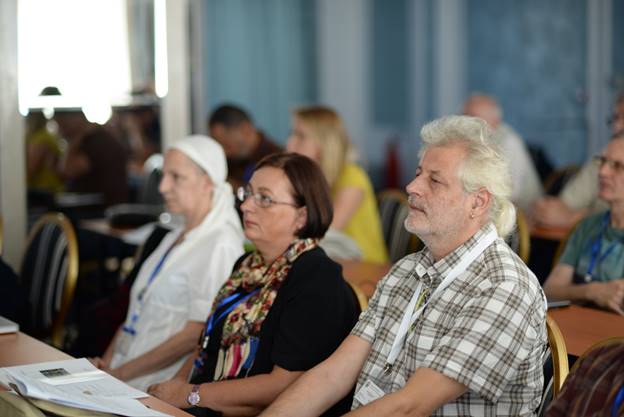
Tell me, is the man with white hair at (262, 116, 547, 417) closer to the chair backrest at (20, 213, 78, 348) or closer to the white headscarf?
the white headscarf

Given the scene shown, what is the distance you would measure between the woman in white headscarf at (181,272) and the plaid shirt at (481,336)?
96 cm

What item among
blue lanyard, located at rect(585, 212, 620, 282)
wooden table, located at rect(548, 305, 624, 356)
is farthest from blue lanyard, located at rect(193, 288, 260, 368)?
blue lanyard, located at rect(585, 212, 620, 282)

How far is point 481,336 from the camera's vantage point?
1.91m

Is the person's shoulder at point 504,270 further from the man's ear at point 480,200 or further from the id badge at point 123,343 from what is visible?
the id badge at point 123,343

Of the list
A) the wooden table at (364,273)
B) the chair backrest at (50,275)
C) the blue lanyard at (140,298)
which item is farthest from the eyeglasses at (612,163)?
the chair backrest at (50,275)

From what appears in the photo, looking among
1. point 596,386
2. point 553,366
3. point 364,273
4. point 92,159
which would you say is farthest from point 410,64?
point 596,386

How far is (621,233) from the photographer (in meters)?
3.19

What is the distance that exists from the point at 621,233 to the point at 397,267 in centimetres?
126

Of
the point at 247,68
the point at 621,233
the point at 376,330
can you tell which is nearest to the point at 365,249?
the point at 621,233

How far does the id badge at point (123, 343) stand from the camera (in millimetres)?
3183

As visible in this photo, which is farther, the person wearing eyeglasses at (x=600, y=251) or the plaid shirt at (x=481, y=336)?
the person wearing eyeglasses at (x=600, y=251)

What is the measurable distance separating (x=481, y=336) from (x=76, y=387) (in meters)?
0.91

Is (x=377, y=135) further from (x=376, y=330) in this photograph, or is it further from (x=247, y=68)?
(x=376, y=330)

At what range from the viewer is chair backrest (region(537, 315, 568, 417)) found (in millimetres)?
2076
